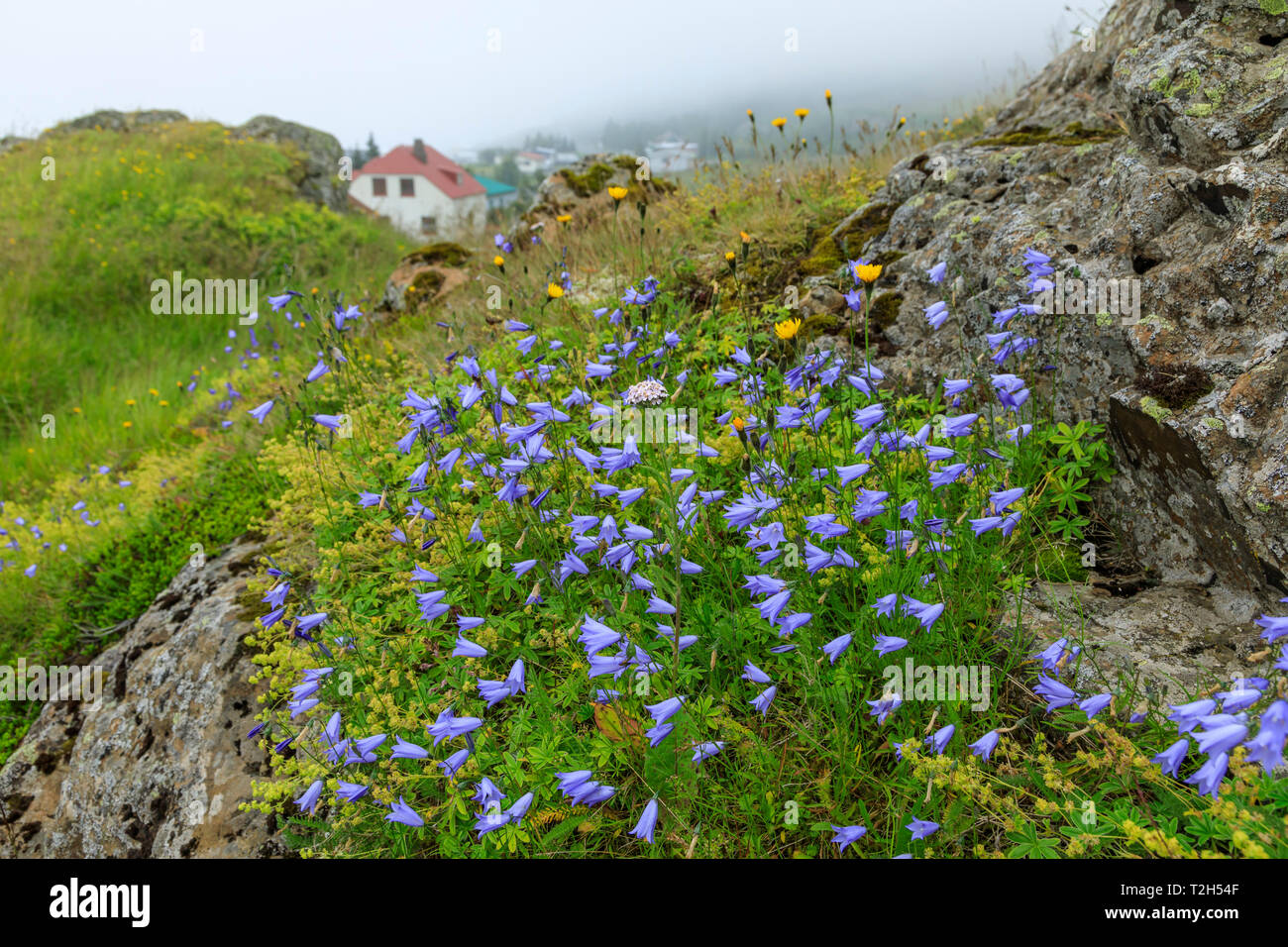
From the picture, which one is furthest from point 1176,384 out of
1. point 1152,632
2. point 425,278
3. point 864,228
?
point 425,278

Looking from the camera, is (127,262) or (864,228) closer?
(864,228)

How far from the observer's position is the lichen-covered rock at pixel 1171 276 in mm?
2941

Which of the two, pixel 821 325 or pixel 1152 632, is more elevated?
pixel 821 325

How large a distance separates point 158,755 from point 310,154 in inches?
767

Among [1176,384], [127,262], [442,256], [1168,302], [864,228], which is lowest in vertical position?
[1176,384]

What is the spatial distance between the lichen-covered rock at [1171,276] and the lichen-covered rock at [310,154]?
1791 centimetres

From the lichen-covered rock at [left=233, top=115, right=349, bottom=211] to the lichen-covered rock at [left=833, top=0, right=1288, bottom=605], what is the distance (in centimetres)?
1791

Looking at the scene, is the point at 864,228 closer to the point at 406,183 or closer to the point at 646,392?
the point at 646,392

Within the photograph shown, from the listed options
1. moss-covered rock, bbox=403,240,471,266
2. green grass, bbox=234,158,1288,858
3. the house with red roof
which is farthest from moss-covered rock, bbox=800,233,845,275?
the house with red roof

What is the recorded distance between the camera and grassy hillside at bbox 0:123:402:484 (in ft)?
29.7

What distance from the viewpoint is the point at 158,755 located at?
398 cm

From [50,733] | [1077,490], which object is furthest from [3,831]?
[1077,490]

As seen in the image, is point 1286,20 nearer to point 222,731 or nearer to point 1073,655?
point 1073,655
